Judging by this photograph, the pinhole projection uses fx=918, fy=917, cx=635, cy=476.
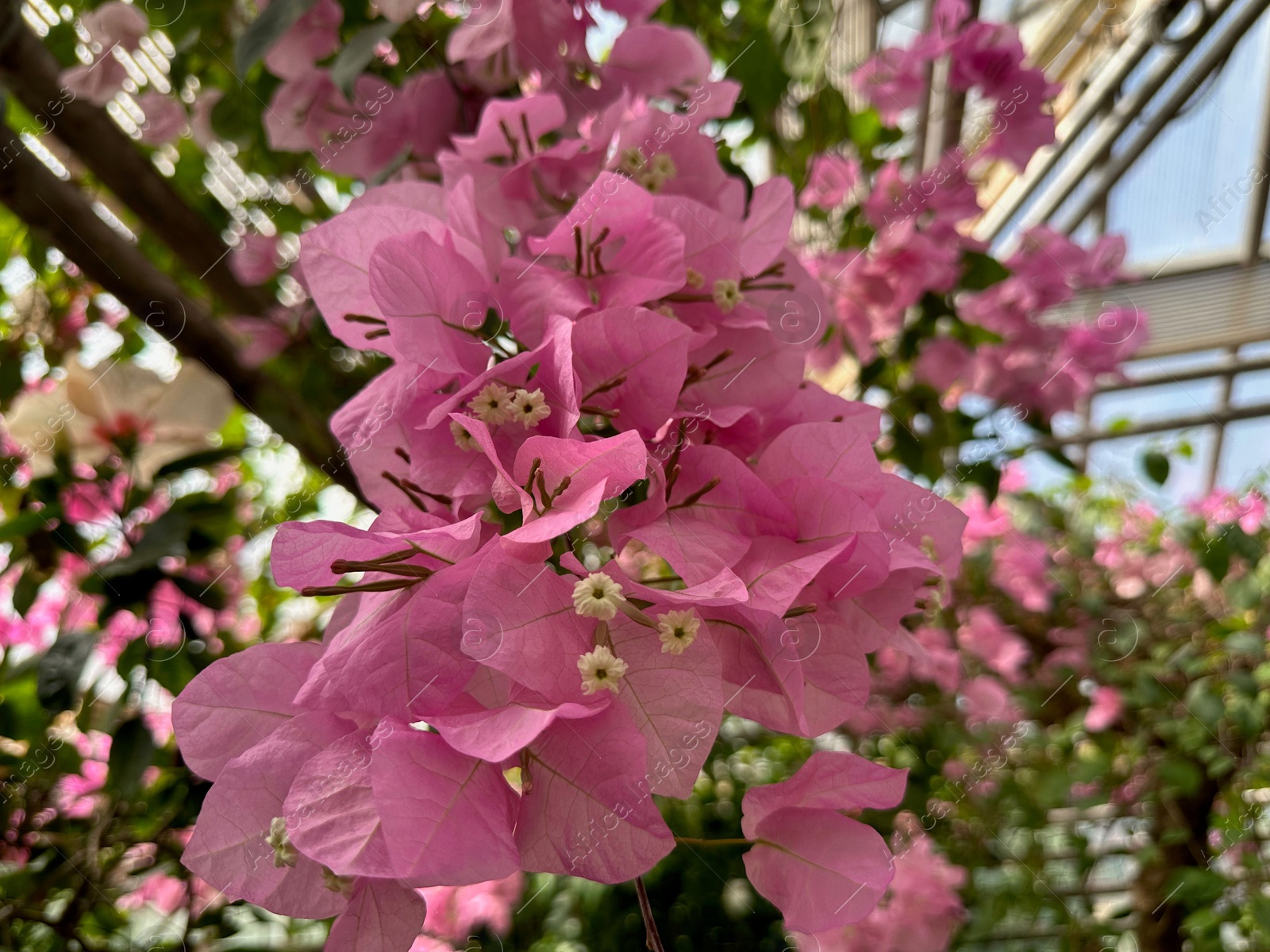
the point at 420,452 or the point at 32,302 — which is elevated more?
the point at 32,302

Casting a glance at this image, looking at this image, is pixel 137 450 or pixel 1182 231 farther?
pixel 1182 231

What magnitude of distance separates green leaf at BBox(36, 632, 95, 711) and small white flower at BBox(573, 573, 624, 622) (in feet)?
1.87

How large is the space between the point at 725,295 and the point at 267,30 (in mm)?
328

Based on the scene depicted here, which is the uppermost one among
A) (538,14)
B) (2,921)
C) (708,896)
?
(538,14)

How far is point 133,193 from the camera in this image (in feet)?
2.76

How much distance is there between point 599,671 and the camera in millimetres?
291

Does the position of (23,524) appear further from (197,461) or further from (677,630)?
(677,630)

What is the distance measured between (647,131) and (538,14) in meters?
0.12

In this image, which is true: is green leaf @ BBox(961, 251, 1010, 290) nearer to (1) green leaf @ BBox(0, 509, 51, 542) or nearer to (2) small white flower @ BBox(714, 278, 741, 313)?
(2) small white flower @ BBox(714, 278, 741, 313)

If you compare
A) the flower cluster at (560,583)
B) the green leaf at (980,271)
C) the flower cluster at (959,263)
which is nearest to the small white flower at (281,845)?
the flower cluster at (560,583)

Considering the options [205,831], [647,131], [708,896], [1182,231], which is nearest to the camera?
[205,831]

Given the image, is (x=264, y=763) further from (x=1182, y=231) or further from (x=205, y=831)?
(x=1182, y=231)

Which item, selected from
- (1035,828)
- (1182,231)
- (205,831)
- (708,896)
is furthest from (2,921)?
(1182,231)

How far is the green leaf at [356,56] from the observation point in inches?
20.4
